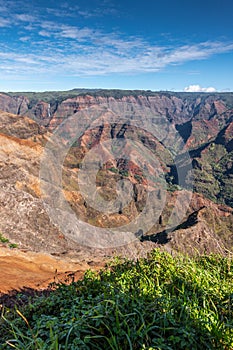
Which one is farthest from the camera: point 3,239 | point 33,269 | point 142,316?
point 3,239

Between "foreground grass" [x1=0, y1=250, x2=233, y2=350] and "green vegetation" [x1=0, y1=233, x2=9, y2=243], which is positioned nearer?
"foreground grass" [x1=0, y1=250, x2=233, y2=350]

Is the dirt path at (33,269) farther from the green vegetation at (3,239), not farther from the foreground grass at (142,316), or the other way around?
the foreground grass at (142,316)

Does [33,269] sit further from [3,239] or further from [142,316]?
[142,316]

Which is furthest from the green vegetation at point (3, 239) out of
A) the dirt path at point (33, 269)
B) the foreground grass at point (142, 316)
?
the foreground grass at point (142, 316)

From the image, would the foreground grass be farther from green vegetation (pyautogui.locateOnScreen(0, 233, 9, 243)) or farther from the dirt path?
green vegetation (pyautogui.locateOnScreen(0, 233, 9, 243))

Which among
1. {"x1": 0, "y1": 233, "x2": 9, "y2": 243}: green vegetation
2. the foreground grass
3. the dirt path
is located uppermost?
the foreground grass

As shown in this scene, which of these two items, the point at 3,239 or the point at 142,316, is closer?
the point at 142,316

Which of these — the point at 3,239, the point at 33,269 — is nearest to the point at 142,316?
the point at 33,269

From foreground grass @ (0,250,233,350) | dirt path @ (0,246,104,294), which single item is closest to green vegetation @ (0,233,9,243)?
dirt path @ (0,246,104,294)

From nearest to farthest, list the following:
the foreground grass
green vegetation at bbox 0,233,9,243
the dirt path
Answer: the foreground grass → the dirt path → green vegetation at bbox 0,233,9,243

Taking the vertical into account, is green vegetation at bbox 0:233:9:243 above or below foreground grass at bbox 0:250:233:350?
below
